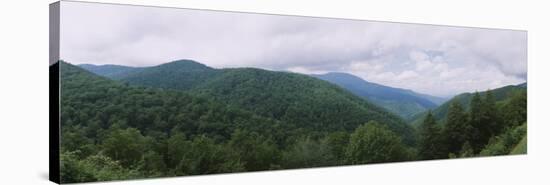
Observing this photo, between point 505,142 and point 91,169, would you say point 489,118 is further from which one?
point 91,169

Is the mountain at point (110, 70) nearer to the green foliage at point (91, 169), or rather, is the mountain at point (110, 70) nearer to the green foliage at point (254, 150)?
the green foliage at point (91, 169)

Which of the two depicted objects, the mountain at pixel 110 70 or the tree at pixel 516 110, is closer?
the mountain at pixel 110 70

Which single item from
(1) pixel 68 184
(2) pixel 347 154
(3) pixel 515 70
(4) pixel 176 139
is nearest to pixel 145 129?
(4) pixel 176 139

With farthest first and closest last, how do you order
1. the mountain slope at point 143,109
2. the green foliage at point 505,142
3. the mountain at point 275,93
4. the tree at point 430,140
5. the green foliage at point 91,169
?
the green foliage at point 505,142
the tree at point 430,140
the mountain at point 275,93
the mountain slope at point 143,109
the green foliage at point 91,169

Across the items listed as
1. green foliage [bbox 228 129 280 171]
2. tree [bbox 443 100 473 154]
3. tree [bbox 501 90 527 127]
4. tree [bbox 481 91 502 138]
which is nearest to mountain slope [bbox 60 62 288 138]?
green foliage [bbox 228 129 280 171]

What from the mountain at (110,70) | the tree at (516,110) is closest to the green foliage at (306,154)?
the mountain at (110,70)

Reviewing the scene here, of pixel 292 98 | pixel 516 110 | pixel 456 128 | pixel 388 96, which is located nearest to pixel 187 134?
pixel 292 98

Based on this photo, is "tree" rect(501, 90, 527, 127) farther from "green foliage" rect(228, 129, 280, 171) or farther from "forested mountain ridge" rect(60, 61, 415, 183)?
"green foliage" rect(228, 129, 280, 171)
